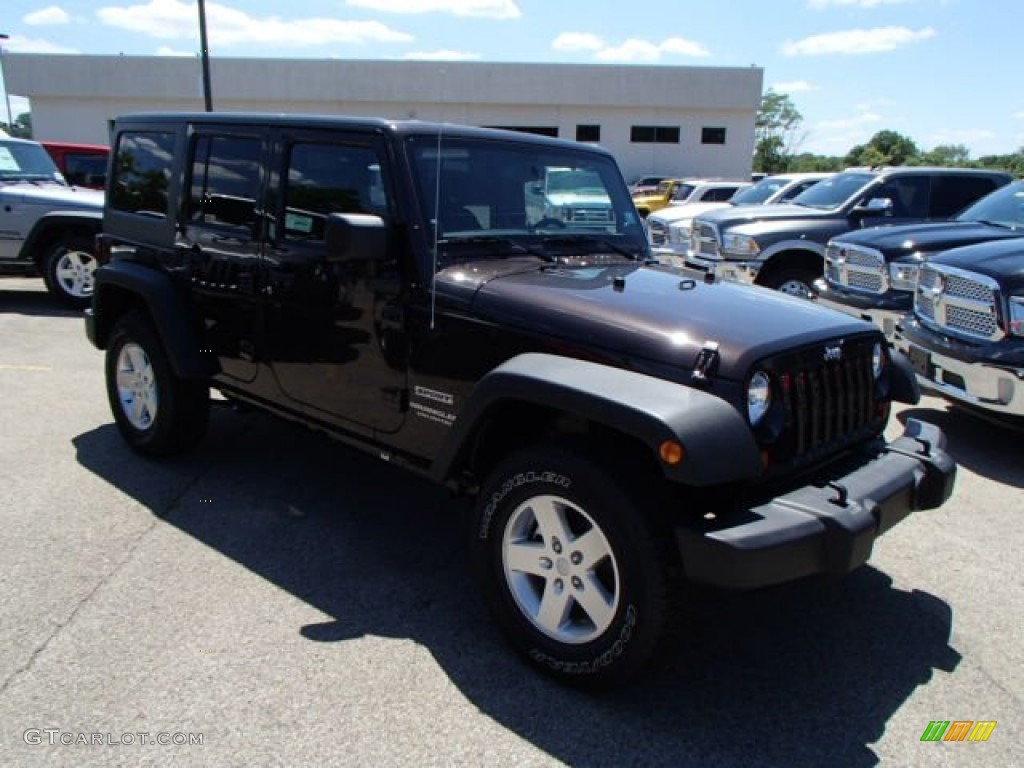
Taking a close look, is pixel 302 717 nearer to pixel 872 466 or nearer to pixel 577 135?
pixel 872 466

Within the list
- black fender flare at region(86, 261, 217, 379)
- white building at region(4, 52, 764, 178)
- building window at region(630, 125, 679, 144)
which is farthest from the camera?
building window at region(630, 125, 679, 144)

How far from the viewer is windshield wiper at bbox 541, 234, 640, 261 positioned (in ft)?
12.7

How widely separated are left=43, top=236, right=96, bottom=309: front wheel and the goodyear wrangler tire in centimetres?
869

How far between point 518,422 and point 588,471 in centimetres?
56

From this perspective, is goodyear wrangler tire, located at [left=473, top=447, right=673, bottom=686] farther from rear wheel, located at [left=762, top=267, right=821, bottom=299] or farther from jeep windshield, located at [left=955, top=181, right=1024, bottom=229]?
rear wheel, located at [left=762, top=267, right=821, bottom=299]

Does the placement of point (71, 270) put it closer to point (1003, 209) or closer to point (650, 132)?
point (1003, 209)

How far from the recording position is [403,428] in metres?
3.53

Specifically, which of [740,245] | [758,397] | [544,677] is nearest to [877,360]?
[758,397]

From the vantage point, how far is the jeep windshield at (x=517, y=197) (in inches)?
136

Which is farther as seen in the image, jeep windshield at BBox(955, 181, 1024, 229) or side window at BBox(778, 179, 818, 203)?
side window at BBox(778, 179, 818, 203)

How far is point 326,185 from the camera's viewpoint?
3.74 m

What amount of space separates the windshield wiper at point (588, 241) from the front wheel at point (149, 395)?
2263mm

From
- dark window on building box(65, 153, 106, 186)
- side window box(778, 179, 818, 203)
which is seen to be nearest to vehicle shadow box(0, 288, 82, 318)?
dark window on building box(65, 153, 106, 186)

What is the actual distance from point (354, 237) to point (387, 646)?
1.56m
